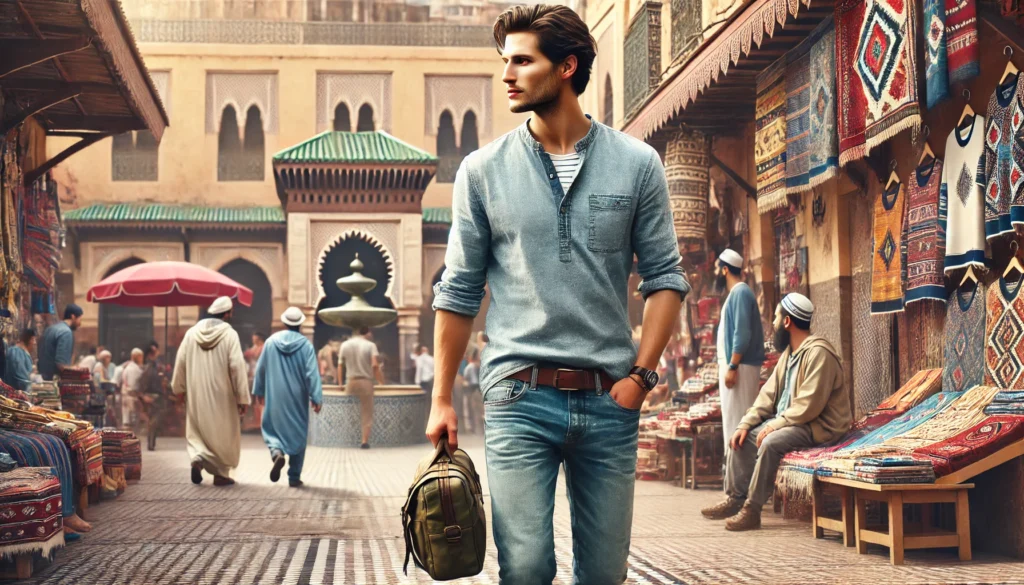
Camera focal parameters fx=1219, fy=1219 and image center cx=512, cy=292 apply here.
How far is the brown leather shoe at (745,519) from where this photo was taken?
7074mm

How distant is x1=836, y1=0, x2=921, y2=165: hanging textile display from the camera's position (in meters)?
6.44

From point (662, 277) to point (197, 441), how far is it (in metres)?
8.15

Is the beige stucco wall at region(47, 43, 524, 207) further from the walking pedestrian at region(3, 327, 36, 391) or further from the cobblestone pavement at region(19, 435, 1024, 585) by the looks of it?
the cobblestone pavement at region(19, 435, 1024, 585)

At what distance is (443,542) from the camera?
264 centimetres

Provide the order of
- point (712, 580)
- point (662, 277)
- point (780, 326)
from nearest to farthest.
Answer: point (662, 277) → point (712, 580) → point (780, 326)

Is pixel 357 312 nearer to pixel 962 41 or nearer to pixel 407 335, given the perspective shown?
pixel 407 335

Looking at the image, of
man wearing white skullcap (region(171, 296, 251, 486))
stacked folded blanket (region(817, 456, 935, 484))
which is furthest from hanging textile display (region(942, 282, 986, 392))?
man wearing white skullcap (region(171, 296, 251, 486))

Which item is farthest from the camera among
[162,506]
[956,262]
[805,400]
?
[162,506]

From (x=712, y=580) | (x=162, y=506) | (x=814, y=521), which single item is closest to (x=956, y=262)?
(x=814, y=521)

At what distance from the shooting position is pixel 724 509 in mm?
7641

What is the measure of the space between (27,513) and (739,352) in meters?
4.90

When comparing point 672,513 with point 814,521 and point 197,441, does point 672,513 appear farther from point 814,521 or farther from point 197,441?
point 197,441

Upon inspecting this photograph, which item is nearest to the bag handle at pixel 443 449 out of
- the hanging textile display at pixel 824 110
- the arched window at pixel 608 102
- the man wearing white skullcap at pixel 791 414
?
the man wearing white skullcap at pixel 791 414

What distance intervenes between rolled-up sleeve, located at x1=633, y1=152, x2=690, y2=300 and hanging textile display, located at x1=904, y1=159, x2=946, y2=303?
4359 millimetres
